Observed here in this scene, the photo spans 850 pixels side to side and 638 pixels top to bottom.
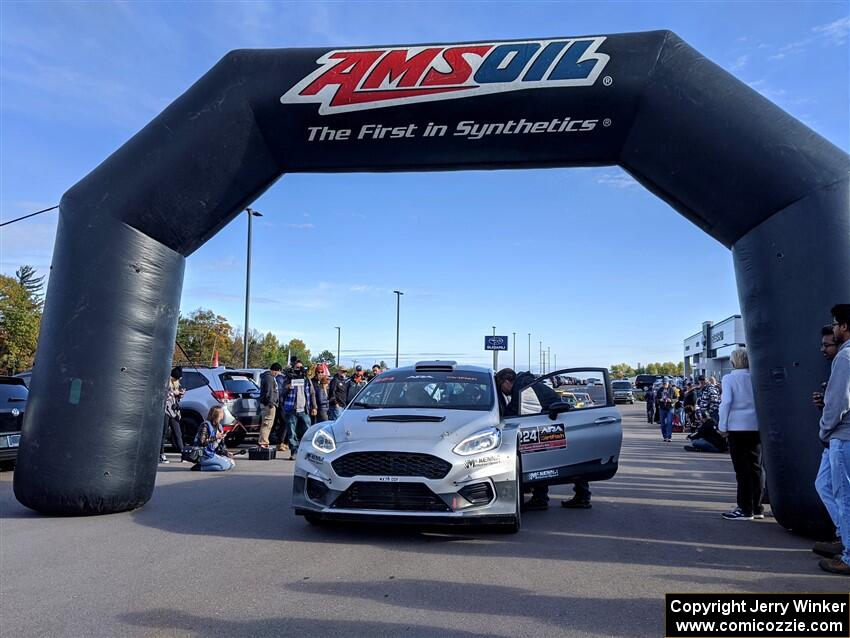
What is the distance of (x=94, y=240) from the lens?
23.5 feet

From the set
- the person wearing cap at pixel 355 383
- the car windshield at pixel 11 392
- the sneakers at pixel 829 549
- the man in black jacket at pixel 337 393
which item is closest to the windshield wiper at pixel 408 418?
the sneakers at pixel 829 549

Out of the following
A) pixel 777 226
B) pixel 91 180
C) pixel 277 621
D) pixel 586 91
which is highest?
pixel 586 91

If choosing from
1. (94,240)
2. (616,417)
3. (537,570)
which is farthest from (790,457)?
(94,240)

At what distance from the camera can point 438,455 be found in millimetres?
5902

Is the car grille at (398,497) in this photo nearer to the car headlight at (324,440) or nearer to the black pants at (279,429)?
the car headlight at (324,440)

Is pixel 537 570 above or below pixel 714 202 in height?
below

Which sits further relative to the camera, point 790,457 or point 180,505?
point 180,505

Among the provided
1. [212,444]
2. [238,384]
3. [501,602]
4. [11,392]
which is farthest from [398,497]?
[238,384]

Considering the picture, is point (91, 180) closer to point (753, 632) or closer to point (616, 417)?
point (616, 417)

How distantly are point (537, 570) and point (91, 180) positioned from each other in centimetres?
598

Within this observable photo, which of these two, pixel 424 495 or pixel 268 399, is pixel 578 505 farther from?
pixel 268 399

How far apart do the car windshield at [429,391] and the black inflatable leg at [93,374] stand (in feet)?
7.65

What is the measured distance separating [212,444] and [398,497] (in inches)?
260

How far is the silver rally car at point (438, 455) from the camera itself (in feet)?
19.3
